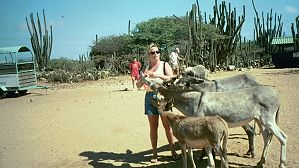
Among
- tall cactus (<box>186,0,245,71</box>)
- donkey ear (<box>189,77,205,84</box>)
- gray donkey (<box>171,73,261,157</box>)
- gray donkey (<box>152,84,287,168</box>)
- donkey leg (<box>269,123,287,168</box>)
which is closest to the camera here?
donkey leg (<box>269,123,287,168</box>)

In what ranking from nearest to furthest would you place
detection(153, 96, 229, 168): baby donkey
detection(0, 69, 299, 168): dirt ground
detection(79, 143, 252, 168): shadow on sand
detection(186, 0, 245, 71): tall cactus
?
detection(153, 96, 229, 168): baby donkey
detection(79, 143, 252, 168): shadow on sand
detection(0, 69, 299, 168): dirt ground
detection(186, 0, 245, 71): tall cactus

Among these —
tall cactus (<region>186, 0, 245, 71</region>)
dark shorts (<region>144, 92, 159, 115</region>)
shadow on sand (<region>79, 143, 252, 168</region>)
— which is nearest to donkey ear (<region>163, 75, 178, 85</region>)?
dark shorts (<region>144, 92, 159, 115</region>)

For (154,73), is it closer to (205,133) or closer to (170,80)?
(170,80)

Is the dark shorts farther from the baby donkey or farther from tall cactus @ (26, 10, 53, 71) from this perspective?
tall cactus @ (26, 10, 53, 71)

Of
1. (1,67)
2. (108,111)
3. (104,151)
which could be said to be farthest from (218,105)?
(1,67)

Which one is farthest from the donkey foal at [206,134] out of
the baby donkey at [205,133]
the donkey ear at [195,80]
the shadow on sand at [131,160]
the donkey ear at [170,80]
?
the donkey ear at [195,80]

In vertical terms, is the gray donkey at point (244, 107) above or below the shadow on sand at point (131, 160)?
above

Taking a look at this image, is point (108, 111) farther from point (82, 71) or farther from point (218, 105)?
point (82, 71)

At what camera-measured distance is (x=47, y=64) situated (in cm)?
3459

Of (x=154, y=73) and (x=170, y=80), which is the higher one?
(x=154, y=73)

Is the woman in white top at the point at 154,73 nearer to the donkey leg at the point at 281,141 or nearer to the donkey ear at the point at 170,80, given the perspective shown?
the donkey ear at the point at 170,80

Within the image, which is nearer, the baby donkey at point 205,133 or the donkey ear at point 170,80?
the baby donkey at point 205,133

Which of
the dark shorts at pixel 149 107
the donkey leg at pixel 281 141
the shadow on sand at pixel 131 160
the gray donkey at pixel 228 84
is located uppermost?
the gray donkey at pixel 228 84

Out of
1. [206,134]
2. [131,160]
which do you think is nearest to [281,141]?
[206,134]
